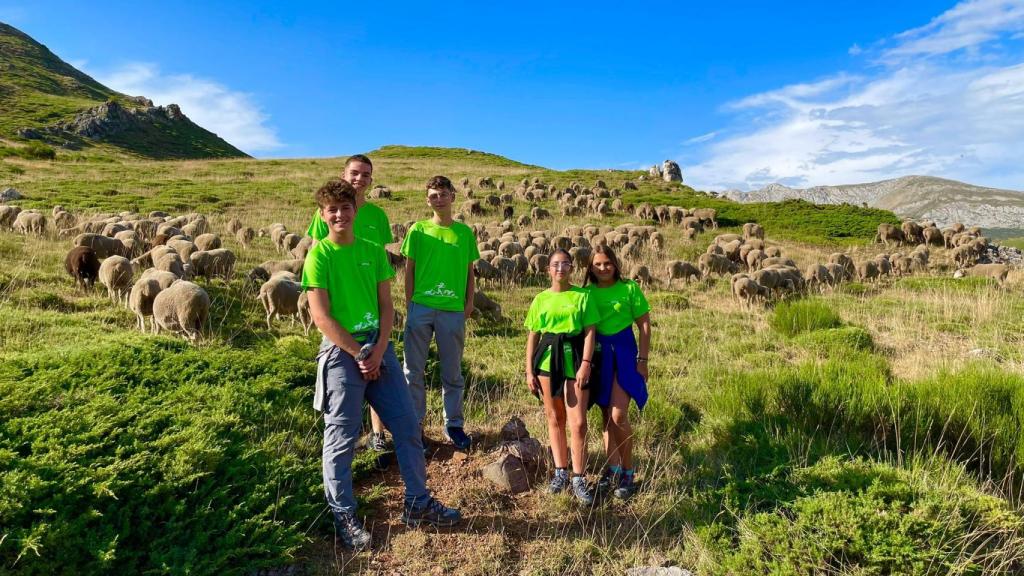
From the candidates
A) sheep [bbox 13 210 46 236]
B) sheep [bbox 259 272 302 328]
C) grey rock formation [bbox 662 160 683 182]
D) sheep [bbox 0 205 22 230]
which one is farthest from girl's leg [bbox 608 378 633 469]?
grey rock formation [bbox 662 160 683 182]

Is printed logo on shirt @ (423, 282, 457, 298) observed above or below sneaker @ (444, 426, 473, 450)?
above

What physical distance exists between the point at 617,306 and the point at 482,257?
397 inches

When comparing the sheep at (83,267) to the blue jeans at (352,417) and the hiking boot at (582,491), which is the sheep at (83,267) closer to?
the blue jeans at (352,417)

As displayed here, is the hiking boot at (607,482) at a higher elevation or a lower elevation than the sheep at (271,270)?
lower

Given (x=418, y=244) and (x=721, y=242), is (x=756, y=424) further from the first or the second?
(x=721, y=242)

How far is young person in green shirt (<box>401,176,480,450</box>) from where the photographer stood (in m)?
5.26

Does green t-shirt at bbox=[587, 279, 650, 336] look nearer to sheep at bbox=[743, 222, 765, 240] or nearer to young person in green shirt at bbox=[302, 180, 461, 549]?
young person in green shirt at bbox=[302, 180, 461, 549]

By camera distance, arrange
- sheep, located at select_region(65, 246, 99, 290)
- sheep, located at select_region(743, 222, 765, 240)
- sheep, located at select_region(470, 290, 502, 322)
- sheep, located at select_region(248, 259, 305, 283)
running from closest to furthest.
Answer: sheep, located at select_region(65, 246, 99, 290), sheep, located at select_region(470, 290, 502, 322), sheep, located at select_region(248, 259, 305, 283), sheep, located at select_region(743, 222, 765, 240)

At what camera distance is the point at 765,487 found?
4.48 m

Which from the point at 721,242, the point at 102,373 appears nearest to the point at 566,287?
the point at 102,373

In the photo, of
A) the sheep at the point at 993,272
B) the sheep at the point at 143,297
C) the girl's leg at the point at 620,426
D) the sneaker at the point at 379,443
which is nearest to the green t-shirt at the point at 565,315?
the girl's leg at the point at 620,426

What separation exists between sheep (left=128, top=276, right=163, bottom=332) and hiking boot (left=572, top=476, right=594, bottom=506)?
23.5 ft

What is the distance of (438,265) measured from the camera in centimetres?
526

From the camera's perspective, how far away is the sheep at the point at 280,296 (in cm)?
930
